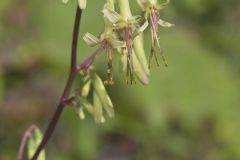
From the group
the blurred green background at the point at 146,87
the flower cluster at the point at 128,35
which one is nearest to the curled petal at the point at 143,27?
the flower cluster at the point at 128,35

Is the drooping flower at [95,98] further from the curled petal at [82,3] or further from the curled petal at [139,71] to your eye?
the curled petal at [82,3]

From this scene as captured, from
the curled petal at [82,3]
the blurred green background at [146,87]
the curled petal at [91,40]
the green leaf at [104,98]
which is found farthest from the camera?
the blurred green background at [146,87]

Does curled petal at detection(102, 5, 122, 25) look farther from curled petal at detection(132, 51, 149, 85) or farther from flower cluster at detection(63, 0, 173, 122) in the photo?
curled petal at detection(132, 51, 149, 85)

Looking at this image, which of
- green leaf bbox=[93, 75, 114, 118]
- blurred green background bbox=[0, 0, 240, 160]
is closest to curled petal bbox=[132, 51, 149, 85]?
green leaf bbox=[93, 75, 114, 118]

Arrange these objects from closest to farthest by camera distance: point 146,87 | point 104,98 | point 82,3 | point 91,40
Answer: point 82,3, point 91,40, point 104,98, point 146,87

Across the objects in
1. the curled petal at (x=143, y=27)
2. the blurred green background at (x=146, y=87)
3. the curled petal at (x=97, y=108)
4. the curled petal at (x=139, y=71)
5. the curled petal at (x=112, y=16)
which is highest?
the curled petal at (x=112, y=16)

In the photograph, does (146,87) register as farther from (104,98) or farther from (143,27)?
(143,27)

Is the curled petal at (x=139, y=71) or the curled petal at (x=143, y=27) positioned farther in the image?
the curled petal at (x=139, y=71)

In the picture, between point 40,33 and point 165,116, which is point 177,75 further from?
point 40,33

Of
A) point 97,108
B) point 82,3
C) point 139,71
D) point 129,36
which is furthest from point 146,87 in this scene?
point 82,3
